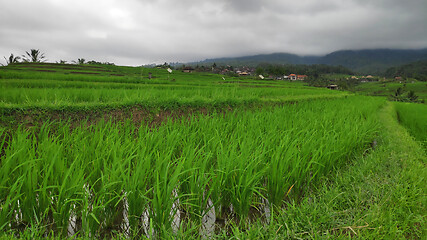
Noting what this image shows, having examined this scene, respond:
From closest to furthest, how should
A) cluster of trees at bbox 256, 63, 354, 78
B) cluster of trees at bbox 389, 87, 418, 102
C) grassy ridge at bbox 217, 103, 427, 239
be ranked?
grassy ridge at bbox 217, 103, 427, 239, cluster of trees at bbox 389, 87, 418, 102, cluster of trees at bbox 256, 63, 354, 78

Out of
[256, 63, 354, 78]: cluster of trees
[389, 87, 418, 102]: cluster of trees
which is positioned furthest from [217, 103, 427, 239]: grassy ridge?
[256, 63, 354, 78]: cluster of trees

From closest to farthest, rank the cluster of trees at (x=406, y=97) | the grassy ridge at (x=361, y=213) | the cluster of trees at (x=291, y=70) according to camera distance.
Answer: the grassy ridge at (x=361, y=213)
the cluster of trees at (x=406, y=97)
the cluster of trees at (x=291, y=70)

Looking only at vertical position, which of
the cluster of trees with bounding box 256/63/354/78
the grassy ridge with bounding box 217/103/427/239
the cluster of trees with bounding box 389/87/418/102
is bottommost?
the grassy ridge with bounding box 217/103/427/239

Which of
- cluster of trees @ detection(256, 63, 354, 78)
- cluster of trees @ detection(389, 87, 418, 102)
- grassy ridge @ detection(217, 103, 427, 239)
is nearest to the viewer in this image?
grassy ridge @ detection(217, 103, 427, 239)

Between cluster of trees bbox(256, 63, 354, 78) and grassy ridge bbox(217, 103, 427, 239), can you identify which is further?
cluster of trees bbox(256, 63, 354, 78)

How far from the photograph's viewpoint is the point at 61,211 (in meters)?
1.24

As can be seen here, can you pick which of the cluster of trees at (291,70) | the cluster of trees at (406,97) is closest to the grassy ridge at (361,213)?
the cluster of trees at (406,97)

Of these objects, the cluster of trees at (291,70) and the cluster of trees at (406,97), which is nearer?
the cluster of trees at (406,97)

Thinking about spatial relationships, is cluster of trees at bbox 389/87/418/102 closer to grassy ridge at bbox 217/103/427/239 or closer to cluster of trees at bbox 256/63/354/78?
cluster of trees at bbox 256/63/354/78

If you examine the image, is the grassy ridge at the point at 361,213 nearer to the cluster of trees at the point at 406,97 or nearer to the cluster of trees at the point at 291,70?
the cluster of trees at the point at 406,97

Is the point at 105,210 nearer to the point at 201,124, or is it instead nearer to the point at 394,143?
the point at 201,124

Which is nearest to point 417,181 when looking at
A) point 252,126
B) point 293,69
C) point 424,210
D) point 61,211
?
point 424,210

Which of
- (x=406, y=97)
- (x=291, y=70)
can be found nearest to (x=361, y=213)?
(x=406, y=97)

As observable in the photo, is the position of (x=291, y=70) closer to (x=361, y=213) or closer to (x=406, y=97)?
(x=406, y=97)
